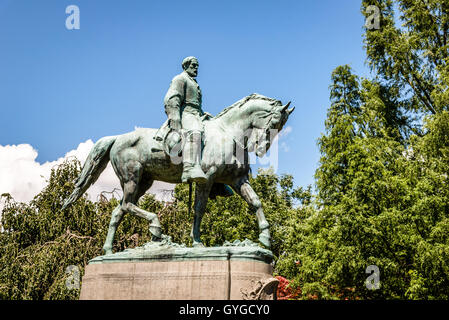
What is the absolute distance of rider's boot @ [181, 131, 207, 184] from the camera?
725 cm

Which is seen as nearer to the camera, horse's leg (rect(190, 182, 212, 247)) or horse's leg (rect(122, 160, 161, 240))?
horse's leg (rect(190, 182, 212, 247))

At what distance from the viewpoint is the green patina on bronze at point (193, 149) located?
7.37 m

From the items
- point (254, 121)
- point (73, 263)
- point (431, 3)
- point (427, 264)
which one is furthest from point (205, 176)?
point (431, 3)

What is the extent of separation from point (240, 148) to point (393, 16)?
17.2 metres

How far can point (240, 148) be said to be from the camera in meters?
7.53

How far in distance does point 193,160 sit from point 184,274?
5.87ft

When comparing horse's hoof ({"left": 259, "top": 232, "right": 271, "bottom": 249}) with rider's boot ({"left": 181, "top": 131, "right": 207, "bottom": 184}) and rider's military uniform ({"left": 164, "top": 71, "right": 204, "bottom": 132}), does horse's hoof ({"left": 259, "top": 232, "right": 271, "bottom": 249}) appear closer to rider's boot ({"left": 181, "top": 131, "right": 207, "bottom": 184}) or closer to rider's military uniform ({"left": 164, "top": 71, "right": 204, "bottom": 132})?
rider's boot ({"left": 181, "top": 131, "right": 207, "bottom": 184})

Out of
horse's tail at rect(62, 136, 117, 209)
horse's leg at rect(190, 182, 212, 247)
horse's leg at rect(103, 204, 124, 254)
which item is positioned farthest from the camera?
horse's tail at rect(62, 136, 117, 209)

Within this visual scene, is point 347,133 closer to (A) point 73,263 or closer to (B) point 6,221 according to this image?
(A) point 73,263

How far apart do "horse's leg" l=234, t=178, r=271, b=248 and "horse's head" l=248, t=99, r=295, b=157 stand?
23.2 inches

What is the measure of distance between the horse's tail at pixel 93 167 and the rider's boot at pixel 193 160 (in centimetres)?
170

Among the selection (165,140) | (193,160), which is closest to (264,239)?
(193,160)

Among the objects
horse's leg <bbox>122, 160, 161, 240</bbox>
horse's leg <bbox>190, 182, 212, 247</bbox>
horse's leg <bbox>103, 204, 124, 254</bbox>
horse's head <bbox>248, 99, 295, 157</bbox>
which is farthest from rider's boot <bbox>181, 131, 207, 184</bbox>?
horse's leg <bbox>103, 204, 124, 254</bbox>

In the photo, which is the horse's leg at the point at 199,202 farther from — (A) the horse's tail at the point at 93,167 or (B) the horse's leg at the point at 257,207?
(A) the horse's tail at the point at 93,167
